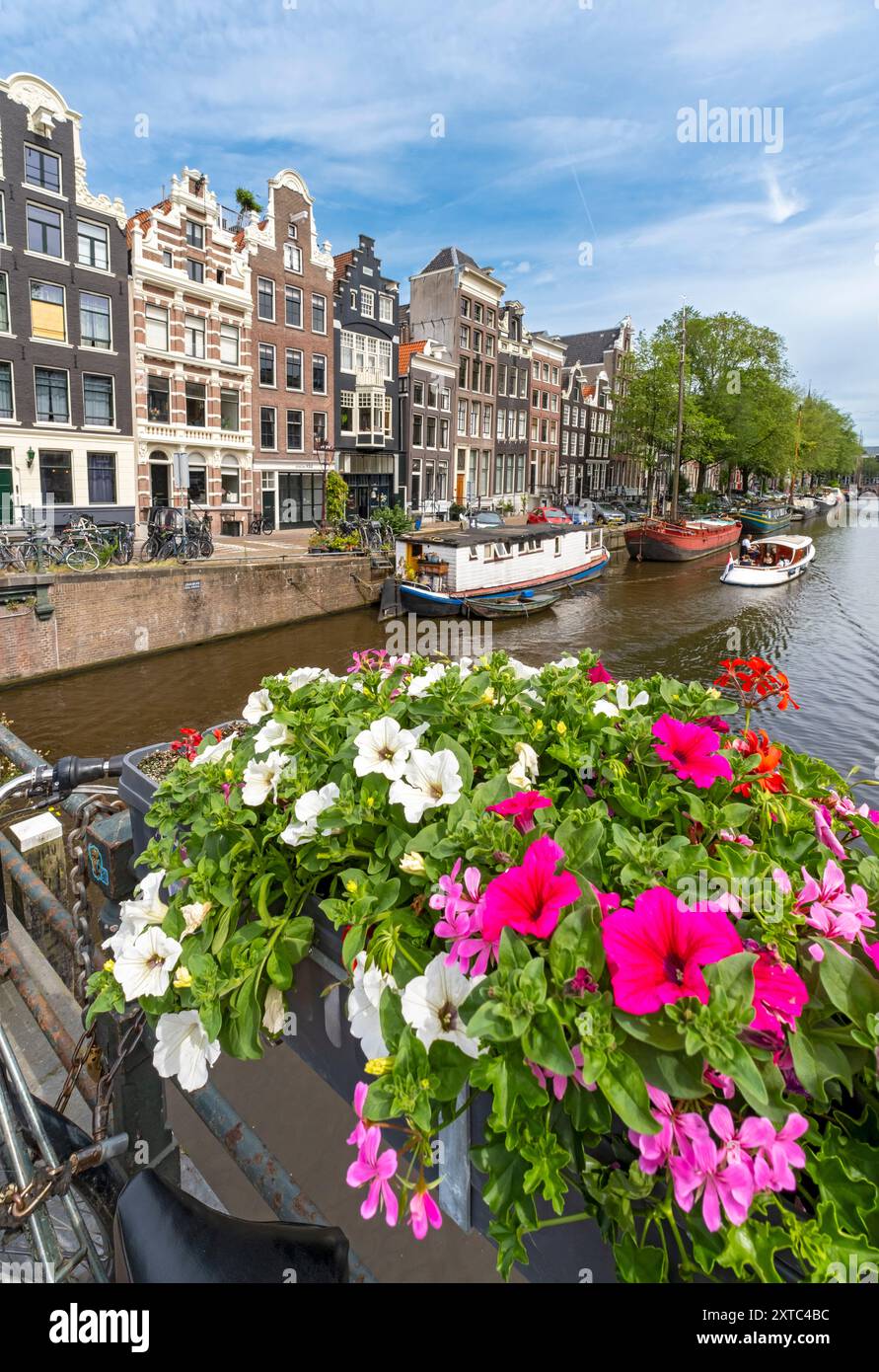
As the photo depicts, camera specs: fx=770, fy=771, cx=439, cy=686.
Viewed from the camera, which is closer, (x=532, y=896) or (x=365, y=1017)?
(x=532, y=896)

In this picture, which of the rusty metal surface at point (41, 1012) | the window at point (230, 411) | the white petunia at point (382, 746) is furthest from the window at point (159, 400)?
the white petunia at point (382, 746)

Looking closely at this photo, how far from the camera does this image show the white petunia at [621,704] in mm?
1595

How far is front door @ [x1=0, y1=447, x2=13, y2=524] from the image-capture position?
1916 cm

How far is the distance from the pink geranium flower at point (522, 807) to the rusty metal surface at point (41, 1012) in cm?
184

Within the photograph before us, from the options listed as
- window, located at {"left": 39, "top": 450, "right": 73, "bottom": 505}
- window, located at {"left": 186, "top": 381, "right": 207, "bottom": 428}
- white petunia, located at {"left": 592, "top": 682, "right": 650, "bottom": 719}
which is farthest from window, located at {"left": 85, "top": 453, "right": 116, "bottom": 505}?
white petunia, located at {"left": 592, "top": 682, "right": 650, "bottom": 719}

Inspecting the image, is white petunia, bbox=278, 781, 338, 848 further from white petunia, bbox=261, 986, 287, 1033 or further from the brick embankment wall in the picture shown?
the brick embankment wall

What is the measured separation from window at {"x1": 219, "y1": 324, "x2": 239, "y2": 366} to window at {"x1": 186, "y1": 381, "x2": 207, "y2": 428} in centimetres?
134

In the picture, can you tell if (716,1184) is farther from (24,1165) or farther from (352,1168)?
(24,1165)

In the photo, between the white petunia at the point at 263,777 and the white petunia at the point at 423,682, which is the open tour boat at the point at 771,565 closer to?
the white petunia at the point at 423,682

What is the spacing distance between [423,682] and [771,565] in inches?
1108

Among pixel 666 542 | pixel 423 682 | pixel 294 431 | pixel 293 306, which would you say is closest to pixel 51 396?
pixel 294 431

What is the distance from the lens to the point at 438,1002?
1.08 metres

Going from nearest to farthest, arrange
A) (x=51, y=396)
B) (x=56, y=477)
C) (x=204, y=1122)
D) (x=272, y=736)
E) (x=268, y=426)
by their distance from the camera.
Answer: (x=272, y=736), (x=204, y=1122), (x=51, y=396), (x=56, y=477), (x=268, y=426)

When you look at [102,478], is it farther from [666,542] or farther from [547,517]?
[666,542]
